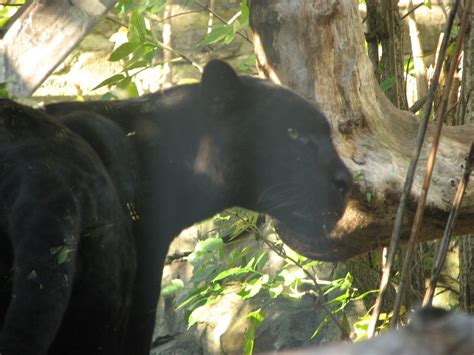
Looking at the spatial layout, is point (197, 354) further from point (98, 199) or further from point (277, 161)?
point (98, 199)

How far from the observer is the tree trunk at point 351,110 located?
268 centimetres

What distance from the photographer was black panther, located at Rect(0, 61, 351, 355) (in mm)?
2574

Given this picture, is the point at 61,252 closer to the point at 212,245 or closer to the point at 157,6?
the point at 212,245

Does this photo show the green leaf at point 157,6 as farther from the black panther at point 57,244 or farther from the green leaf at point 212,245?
the black panther at point 57,244

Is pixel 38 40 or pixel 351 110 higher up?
pixel 38 40

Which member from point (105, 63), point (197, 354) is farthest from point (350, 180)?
point (105, 63)

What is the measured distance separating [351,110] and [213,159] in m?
0.56

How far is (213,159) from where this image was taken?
2658mm

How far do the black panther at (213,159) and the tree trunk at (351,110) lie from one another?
0.10 metres

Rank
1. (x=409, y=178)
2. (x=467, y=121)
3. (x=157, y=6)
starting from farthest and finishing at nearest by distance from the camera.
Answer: (x=157, y=6), (x=467, y=121), (x=409, y=178)

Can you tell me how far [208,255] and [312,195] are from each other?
1.24m

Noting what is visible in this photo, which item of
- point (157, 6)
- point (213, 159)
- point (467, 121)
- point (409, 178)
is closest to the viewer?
point (409, 178)

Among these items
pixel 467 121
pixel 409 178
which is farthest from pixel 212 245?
pixel 409 178

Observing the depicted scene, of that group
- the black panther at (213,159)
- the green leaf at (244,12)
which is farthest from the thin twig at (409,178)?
the green leaf at (244,12)
